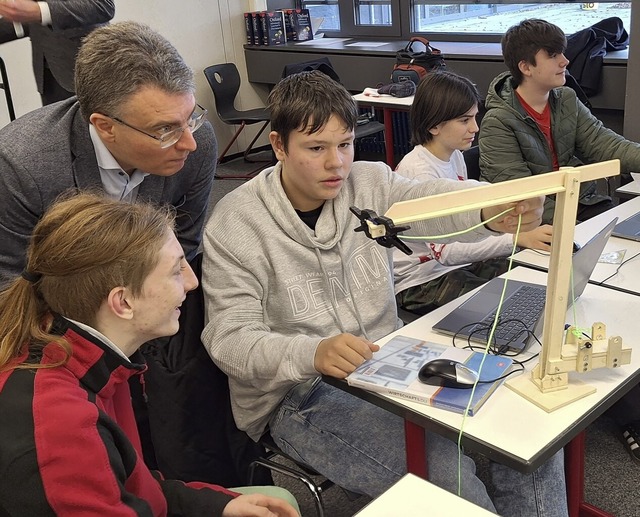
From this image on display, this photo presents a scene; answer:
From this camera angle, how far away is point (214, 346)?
1562 millimetres

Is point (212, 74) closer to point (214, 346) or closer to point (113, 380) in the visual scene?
point (214, 346)

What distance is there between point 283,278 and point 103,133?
522 mm

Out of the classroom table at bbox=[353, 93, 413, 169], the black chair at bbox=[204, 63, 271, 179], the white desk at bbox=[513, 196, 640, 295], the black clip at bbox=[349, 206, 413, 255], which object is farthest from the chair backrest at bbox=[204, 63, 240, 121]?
the black clip at bbox=[349, 206, 413, 255]

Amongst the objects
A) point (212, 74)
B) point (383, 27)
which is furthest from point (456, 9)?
point (212, 74)

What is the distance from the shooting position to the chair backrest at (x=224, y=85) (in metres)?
5.46

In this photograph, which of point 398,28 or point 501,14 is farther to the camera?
point 398,28

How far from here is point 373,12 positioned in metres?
5.69

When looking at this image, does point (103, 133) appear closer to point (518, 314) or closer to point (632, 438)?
point (518, 314)

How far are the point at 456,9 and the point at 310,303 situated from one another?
406cm

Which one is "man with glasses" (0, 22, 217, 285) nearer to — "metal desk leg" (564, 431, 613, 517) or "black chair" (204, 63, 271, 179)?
"metal desk leg" (564, 431, 613, 517)

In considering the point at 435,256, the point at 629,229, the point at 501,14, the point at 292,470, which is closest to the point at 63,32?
the point at 435,256

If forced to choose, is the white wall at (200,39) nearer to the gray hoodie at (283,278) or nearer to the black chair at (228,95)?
the black chair at (228,95)

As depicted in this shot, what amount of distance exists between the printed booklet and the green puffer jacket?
1327 millimetres

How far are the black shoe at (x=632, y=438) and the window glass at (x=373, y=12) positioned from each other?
4.03m
